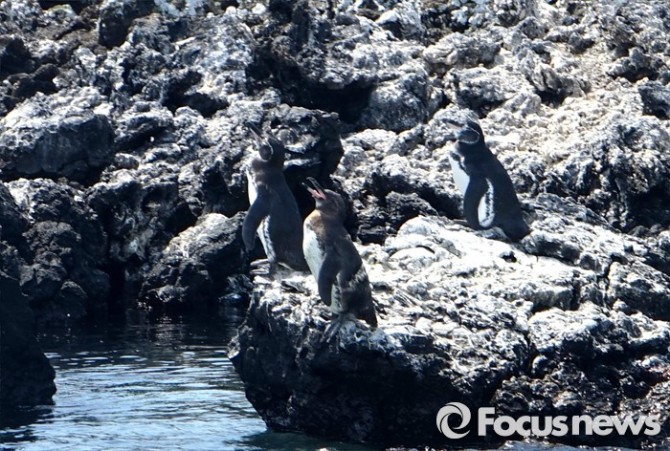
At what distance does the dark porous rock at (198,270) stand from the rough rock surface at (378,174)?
0.12ft

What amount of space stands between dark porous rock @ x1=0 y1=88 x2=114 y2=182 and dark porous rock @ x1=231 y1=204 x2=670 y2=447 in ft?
30.7

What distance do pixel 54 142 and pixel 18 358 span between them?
840 centimetres

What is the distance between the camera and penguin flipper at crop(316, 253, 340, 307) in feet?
46.0

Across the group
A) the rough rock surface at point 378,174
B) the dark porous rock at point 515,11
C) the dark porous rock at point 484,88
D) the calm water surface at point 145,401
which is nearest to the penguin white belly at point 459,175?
the rough rock surface at point 378,174

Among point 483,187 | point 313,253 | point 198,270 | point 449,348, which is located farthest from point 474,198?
point 198,270

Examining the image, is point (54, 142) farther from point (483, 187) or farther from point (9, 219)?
point (483, 187)

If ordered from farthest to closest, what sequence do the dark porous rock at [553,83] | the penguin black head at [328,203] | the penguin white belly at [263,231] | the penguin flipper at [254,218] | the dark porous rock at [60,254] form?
the dark porous rock at [553,83], the dark porous rock at [60,254], the penguin flipper at [254,218], the penguin white belly at [263,231], the penguin black head at [328,203]

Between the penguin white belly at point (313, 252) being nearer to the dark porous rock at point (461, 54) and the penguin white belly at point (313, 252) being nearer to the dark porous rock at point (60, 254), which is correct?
the dark porous rock at point (60, 254)

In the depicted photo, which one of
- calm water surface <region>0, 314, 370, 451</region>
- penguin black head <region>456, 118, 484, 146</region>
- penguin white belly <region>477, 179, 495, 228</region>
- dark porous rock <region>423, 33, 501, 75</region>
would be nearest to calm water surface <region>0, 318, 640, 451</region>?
calm water surface <region>0, 314, 370, 451</region>

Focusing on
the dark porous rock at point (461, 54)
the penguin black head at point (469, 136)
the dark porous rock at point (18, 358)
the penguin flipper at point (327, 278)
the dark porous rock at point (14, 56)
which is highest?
the dark porous rock at point (14, 56)

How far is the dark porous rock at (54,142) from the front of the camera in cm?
2350

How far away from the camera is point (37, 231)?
882 inches

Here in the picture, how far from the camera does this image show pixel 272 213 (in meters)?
17.4

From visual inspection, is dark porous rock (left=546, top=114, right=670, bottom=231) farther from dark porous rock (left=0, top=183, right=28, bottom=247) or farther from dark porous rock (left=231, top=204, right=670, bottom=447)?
dark porous rock (left=0, top=183, right=28, bottom=247)
